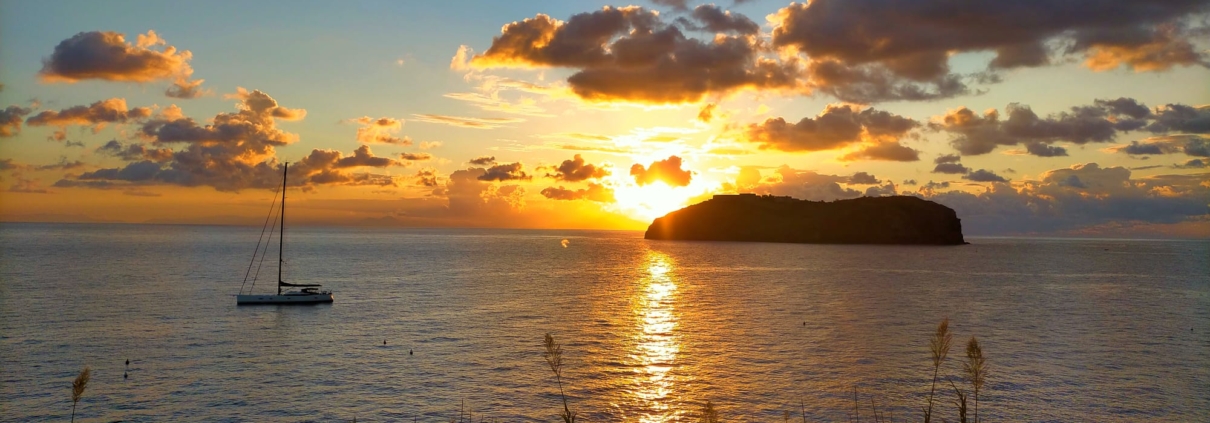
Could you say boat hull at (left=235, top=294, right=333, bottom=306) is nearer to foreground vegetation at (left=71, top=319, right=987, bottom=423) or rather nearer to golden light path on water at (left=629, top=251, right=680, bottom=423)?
golden light path on water at (left=629, top=251, right=680, bottom=423)

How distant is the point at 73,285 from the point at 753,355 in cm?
10391

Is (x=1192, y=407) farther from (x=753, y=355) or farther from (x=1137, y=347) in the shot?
(x=753, y=355)

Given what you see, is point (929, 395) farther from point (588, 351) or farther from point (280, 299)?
point (280, 299)

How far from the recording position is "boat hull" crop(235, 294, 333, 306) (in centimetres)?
8838

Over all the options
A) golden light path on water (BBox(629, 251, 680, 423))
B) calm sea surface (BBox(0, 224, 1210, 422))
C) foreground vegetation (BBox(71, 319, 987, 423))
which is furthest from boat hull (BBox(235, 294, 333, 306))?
foreground vegetation (BBox(71, 319, 987, 423))

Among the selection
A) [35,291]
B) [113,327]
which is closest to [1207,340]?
[113,327]

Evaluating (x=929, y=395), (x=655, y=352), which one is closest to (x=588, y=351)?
(x=655, y=352)

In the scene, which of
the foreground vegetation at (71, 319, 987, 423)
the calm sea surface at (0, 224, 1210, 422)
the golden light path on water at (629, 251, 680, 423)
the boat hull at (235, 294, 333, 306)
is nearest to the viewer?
the foreground vegetation at (71, 319, 987, 423)

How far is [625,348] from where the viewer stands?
61.8 m

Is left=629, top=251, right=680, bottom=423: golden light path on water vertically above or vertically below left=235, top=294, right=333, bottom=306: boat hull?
below

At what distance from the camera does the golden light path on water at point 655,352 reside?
43.8 meters

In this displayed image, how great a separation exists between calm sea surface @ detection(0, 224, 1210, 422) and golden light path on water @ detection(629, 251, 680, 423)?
28cm

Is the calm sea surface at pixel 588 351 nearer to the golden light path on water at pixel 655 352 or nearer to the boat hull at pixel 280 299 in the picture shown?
the golden light path on water at pixel 655 352

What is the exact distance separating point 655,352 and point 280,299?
55.6 metres
